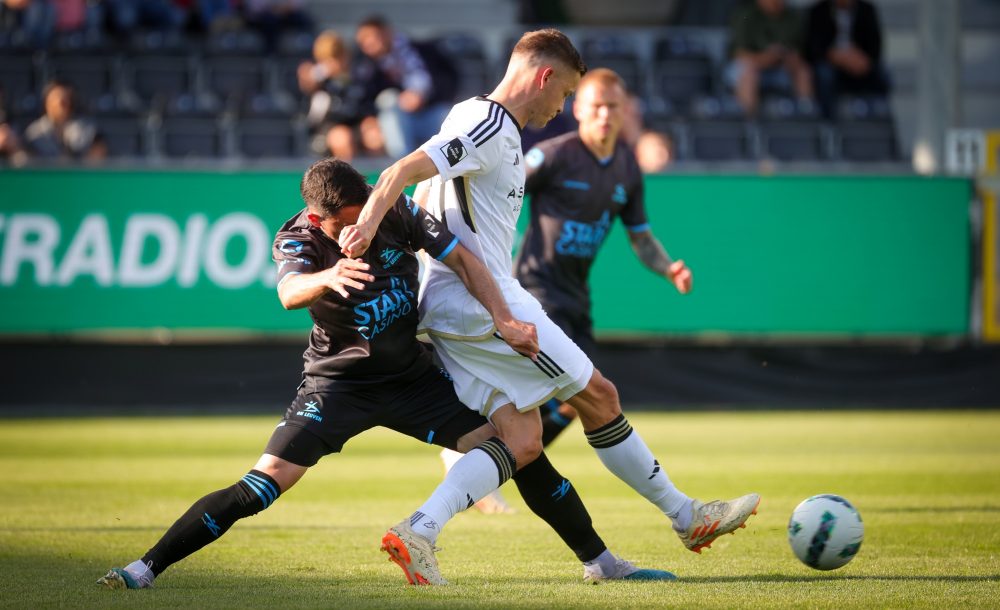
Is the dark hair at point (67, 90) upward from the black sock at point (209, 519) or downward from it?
upward

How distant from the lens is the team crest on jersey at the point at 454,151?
534 centimetres

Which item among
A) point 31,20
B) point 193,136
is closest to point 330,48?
point 193,136

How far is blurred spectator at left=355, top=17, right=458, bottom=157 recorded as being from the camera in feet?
49.6

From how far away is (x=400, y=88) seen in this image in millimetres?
15219

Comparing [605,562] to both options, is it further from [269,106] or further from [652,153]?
[269,106]

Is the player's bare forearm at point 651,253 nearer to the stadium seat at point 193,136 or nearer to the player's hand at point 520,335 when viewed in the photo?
the player's hand at point 520,335

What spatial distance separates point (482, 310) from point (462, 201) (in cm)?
49

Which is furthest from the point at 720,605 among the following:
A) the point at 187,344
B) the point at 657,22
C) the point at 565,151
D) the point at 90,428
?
the point at 657,22

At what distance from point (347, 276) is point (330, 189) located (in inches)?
21.1

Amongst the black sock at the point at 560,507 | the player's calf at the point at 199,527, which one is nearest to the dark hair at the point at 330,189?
the player's calf at the point at 199,527

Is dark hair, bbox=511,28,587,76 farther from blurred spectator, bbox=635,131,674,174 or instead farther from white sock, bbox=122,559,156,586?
blurred spectator, bbox=635,131,674,174

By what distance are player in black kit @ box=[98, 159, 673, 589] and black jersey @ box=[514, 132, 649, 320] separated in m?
2.54

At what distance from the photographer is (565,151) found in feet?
26.5

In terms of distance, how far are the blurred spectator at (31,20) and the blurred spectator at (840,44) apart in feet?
33.1
